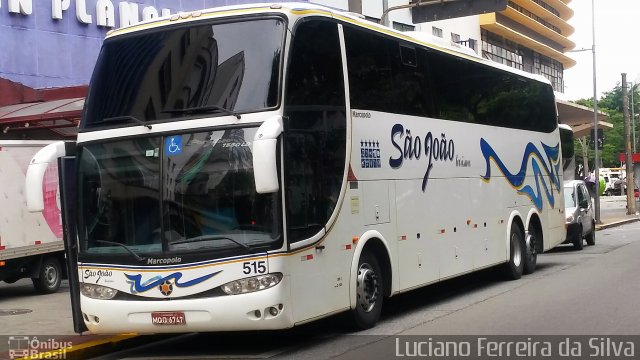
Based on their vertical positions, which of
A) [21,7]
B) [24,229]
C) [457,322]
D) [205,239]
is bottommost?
[457,322]

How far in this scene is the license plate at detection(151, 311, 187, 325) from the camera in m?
9.15

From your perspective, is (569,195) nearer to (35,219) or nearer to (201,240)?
(35,219)

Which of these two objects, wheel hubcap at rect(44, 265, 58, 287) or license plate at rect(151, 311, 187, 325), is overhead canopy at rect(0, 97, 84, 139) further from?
license plate at rect(151, 311, 187, 325)

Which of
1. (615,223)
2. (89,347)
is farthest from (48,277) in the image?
(615,223)

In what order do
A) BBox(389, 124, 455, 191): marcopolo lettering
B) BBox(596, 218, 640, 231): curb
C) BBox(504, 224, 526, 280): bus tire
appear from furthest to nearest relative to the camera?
1. BBox(596, 218, 640, 231): curb
2. BBox(504, 224, 526, 280): bus tire
3. BBox(389, 124, 455, 191): marcopolo lettering

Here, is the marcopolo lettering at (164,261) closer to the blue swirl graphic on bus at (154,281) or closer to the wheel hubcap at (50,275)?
the blue swirl graphic on bus at (154,281)

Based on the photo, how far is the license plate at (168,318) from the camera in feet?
30.0

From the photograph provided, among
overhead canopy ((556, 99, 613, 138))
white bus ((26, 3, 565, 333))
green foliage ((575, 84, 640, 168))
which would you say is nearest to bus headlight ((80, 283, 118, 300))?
white bus ((26, 3, 565, 333))

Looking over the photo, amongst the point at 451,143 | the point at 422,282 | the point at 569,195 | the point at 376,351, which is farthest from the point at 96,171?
the point at 569,195

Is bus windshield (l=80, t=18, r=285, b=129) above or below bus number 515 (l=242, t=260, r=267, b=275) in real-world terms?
above

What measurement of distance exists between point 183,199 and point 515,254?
8911mm

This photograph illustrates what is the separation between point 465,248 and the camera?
14.0m

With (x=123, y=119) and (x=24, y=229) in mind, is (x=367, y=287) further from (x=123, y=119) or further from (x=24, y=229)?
(x=24, y=229)

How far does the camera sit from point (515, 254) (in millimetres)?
16453
